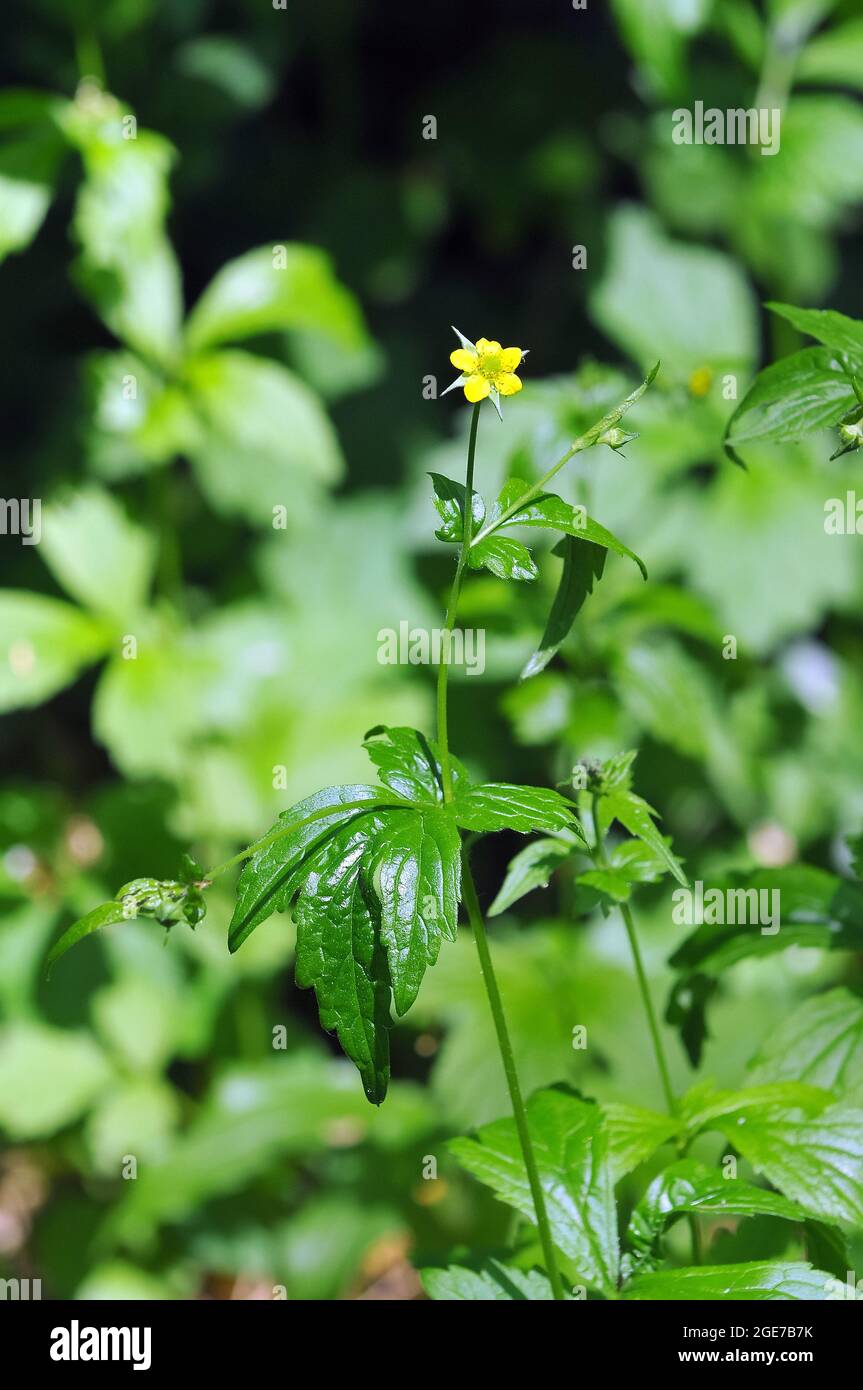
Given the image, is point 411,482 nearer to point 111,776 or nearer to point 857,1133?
point 111,776

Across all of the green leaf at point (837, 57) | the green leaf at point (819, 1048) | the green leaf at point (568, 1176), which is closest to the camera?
the green leaf at point (568, 1176)

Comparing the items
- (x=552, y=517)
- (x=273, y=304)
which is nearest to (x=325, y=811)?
(x=552, y=517)

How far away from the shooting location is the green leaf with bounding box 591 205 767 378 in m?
2.59

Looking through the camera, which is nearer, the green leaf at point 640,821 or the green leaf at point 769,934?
the green leaf at point 640,821

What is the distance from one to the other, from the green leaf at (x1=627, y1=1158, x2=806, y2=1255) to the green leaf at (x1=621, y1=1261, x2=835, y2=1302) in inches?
1.5

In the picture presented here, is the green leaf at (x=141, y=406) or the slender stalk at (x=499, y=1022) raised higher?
the green leaf at (x=141, y=406)

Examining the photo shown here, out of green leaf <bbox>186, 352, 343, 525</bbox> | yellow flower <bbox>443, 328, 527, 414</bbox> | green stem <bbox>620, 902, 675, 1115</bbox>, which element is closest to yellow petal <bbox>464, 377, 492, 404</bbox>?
yellow flower <bbox>443, 328, 527, 414</bbox>

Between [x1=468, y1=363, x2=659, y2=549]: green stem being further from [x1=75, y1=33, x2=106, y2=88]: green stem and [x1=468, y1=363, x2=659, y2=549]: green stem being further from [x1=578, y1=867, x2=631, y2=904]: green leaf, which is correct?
[x1=75, y1=33, x2=106, y2=88]: green stem

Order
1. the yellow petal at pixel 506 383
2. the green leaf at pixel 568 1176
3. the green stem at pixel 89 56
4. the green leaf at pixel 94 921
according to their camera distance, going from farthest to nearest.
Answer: the green stem at pixel 89 56 < the green leaf at pixel 568 1176 < the yellow petal at pixel 506 383 < the green leaf at pixel 94 921

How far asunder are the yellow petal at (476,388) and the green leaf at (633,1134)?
68 cm

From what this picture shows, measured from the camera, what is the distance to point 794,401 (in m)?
1.16

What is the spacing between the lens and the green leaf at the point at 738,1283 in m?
1.07

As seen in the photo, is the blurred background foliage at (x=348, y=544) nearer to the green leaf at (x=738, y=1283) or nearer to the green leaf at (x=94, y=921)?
the green leaf at (x=738, y=1283)

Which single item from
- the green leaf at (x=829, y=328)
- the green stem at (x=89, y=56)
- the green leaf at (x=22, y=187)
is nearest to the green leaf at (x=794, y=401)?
the green leaf at (x=829, y=328)
